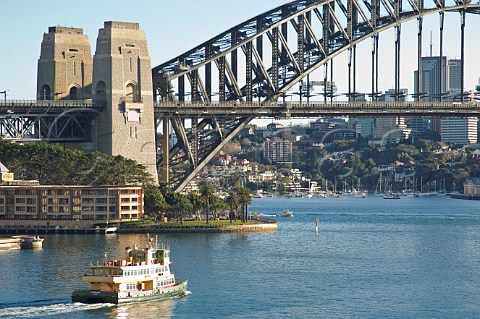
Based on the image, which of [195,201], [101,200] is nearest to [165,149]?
[195,201]

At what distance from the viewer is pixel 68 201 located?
11012 centimetres

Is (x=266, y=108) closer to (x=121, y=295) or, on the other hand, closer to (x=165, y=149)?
(x=165, y=149)

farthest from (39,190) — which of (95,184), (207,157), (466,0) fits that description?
(466,0)

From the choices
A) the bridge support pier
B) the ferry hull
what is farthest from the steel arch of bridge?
the ferry hull

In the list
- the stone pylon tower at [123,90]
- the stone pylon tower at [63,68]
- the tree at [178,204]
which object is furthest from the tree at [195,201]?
the stone pylon tower at [63,68]

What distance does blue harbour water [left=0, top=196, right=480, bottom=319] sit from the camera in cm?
6575

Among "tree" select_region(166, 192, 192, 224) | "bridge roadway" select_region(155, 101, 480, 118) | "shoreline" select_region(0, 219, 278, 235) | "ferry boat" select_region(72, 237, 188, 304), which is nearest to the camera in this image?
"ferry boat" select_region(72, 237, 188, 304)

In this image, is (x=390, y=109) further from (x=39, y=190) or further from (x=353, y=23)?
(x=39, y=190)

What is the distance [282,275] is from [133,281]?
12835mm

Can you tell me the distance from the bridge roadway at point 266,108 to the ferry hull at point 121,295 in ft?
138

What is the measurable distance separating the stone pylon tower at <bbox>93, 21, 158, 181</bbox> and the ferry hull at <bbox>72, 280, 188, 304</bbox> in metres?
43.9

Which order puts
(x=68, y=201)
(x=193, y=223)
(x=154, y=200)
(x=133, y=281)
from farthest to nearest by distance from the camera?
(x=193, y=223) < (x=154, y=200) < (x=68, y=201) < (x=133, y=281)

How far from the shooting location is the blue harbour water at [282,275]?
65.8m

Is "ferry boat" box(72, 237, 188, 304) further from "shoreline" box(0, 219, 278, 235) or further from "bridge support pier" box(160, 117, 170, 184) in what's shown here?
"bridge support pier" box(160, 117, 170, 184)
